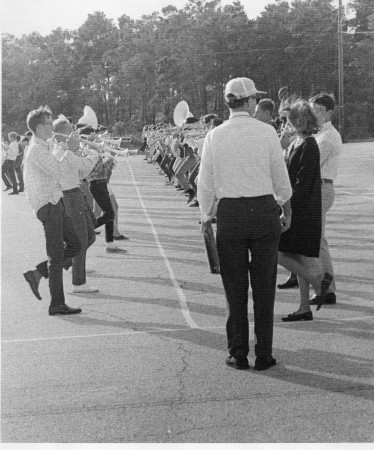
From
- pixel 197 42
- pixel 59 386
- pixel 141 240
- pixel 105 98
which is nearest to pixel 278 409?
pixel 59 386

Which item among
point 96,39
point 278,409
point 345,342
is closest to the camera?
point 278,409

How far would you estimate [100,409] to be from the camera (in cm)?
495

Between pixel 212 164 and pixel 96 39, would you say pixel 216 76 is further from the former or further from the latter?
pixel 212 164

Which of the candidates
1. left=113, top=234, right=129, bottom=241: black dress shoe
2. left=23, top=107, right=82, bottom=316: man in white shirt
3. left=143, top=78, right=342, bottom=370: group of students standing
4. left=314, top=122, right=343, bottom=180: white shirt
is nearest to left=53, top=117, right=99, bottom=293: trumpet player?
left=23, top=107, right=82, bottom=316: man in white shirt

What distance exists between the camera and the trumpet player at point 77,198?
8502 mm

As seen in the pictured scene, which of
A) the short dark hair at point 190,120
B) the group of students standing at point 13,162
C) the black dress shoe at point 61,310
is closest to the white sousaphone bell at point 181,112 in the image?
the short dark hair at point 190,120

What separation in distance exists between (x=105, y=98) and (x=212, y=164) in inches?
2389

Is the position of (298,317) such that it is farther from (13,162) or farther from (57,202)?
(13,162)

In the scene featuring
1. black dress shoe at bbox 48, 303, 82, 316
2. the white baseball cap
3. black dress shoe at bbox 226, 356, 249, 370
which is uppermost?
the white baseball cap

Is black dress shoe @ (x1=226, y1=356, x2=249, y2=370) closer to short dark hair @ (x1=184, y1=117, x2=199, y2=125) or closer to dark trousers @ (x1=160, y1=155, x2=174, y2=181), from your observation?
short dark hair @ (x1=184, y1=117, x2=199, y2=125)

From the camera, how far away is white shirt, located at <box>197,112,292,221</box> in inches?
218

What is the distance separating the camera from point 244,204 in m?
5.56

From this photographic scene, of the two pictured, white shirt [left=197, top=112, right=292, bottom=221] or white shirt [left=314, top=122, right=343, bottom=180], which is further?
white shirt [left=314, top=122, right=343, bottom=180]

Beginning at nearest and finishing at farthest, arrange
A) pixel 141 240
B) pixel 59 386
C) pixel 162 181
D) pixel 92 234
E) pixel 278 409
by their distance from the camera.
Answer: pixel 278 409 → pixel 59 386 → pixel 92 234 → pixel 141 240 → pixel 162 181
